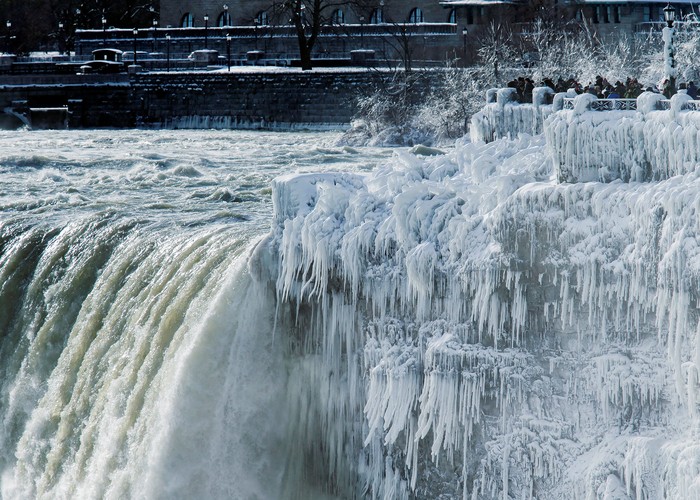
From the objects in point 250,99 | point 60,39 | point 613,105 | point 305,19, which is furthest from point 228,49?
point 613,105

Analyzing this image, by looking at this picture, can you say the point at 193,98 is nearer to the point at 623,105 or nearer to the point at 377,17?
the point at 377,17

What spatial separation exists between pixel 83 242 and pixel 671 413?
996 cm

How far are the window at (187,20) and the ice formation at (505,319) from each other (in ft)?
205

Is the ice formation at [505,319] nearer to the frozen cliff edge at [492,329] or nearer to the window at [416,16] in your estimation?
the frozen cliff edge at [492,329]

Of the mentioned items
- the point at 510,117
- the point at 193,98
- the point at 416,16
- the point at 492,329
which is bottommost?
the point at 492,329

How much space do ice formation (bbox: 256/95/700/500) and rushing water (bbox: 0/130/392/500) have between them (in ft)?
2.01

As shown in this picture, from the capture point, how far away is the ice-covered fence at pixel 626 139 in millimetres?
11930

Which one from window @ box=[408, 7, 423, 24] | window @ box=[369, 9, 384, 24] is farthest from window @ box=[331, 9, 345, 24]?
window @ box=[408, 7, 423, 24]

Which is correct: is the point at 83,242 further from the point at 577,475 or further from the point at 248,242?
the point at 577,475

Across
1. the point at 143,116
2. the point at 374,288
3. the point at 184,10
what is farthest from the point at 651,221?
the point at 184,10

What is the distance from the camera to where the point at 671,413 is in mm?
11695

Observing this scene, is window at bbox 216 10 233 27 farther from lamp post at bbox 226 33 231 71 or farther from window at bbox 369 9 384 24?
window at bbox 369 9 384 24

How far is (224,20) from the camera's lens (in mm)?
75125

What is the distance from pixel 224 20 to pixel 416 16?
487 inches
